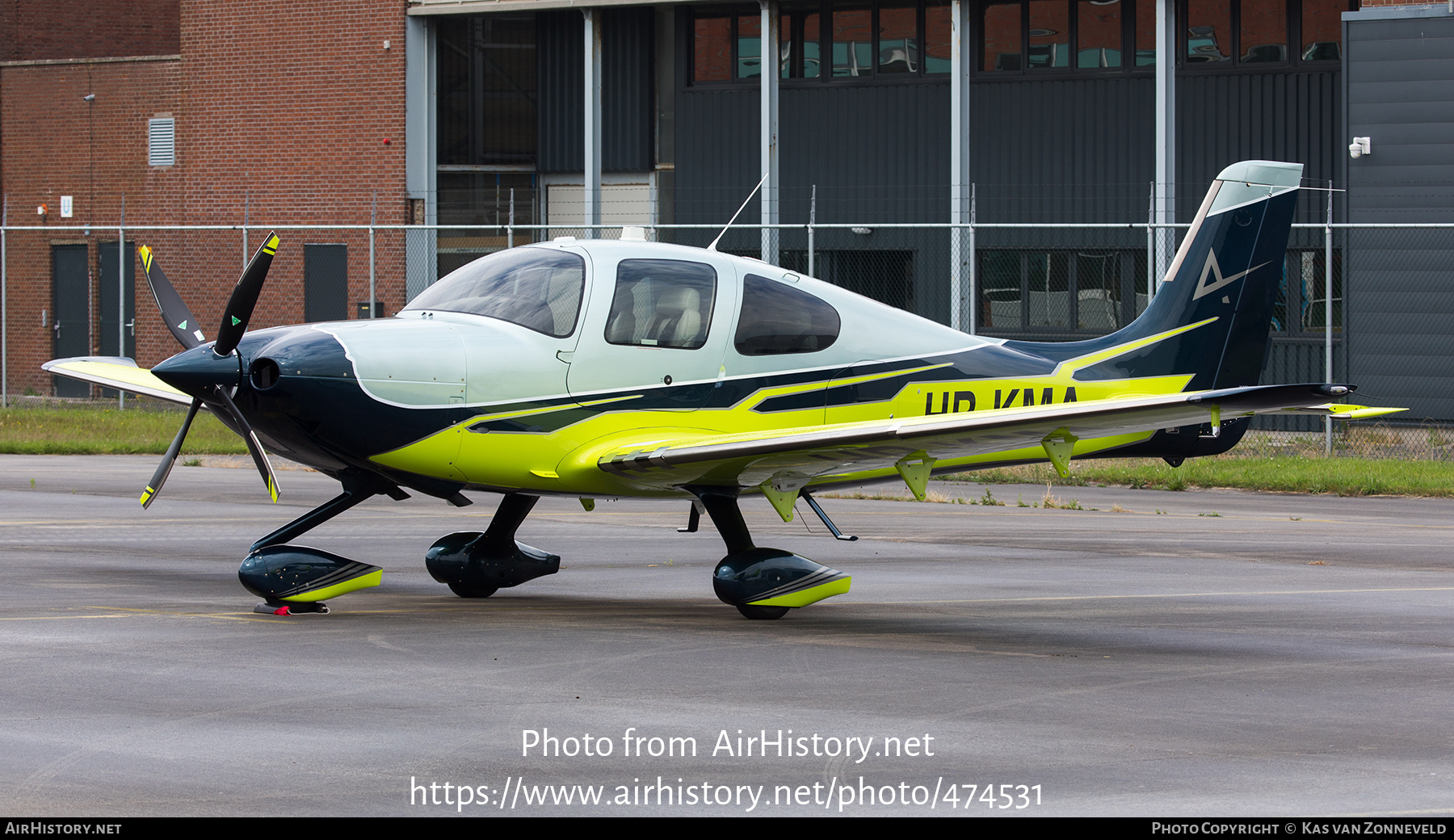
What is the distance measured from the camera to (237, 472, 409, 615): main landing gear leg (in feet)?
31.2

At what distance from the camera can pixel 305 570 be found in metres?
9.59

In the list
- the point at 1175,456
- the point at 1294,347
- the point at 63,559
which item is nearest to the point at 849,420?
the point at 1175,456

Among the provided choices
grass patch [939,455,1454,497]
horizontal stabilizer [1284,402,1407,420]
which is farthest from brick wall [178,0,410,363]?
horizontal stabilizer [1284,402,1407,420]

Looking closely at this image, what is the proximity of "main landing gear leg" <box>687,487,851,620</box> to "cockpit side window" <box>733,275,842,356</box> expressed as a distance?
3.31 ft

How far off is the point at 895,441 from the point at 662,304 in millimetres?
1832

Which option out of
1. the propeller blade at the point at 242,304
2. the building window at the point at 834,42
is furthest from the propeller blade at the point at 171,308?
the building window at the point at 834,42

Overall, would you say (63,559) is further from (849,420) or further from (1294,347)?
(1294,347)

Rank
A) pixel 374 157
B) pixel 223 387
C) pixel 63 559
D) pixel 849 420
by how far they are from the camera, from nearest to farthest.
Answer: pixel 223 387
pixel 849 420
pixel 63 559
pixel 374 157

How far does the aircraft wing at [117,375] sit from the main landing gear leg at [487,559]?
2.33 m

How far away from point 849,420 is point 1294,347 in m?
16.6

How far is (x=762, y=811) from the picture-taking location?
551 cm

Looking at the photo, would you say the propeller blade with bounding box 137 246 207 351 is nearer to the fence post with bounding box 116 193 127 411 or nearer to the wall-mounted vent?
the fence post with bounding box 116 193 127 411

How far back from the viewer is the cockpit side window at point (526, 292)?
9594 mm

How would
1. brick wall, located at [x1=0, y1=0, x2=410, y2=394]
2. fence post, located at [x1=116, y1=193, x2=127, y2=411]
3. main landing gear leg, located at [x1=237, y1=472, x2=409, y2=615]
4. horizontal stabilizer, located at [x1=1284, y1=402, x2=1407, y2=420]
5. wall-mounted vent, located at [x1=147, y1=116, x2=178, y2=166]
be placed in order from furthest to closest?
wall-mounted vent, located at [x1=147, y1=116, x2=178, y2=166], brick wall, located at [x1=0, y1=0, x2=410, y2=394], fence post, located at [x1=116, y1=193, x2=127, y2=411], main landing gear leg, located at [x1=237, y1=472, x2=409, y2=615], horizontal stabilizer, located at [x1=1284, y1=402, x2=1407, y2=420]
